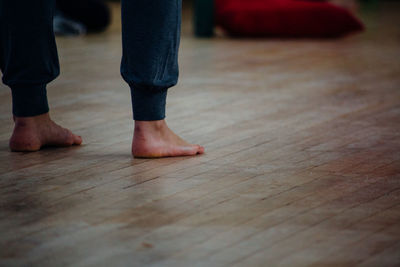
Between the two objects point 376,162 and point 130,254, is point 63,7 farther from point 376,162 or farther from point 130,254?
point 130,254

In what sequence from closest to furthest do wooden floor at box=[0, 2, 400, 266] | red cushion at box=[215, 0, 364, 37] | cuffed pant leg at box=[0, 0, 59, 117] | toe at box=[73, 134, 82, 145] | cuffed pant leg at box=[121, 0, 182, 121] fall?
wooden floor at box=[0, 2, 400, 266] < cuffed pant leg at box=[121, 0, 182, 121] < cuffed pant leg at box=[0, 0, 59, 117] < toe at box=[73, 134, 82, 145] < red cushion at box=[215, 0, 364, 37]

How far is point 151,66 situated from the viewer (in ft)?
5.03

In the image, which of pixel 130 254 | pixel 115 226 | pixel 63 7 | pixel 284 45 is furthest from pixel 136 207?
pixel 63 7

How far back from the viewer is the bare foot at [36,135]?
1.67 metres

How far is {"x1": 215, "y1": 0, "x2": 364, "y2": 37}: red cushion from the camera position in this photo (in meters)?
4.39

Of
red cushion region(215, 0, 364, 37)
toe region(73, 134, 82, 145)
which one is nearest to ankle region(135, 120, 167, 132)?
toe region(73, 134, 82, 145)

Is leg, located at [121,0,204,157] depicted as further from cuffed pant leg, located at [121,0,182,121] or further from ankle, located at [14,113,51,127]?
ankle, located at [14,113,51,127]

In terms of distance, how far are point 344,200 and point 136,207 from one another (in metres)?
0.36

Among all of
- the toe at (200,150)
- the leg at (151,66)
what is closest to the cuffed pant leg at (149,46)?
the leg at (151,66)

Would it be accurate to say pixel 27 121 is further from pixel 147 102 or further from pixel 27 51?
pixel 147 102

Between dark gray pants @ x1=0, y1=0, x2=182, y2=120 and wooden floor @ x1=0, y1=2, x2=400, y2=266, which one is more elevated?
dark gray pants @ x1=0, y1=0, x2=182, y2=120

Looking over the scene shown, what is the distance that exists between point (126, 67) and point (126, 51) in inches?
1.5

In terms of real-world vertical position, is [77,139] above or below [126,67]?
below

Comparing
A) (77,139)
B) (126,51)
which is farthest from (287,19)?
(126,51)
